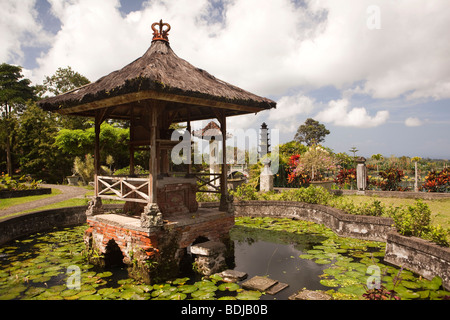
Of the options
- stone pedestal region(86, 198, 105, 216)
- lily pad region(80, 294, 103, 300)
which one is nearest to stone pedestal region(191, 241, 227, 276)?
lily pad region(80, 294, 103, 300)

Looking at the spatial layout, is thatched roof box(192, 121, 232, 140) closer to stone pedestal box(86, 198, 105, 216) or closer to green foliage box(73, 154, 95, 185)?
green foliage box(73, 154, 95, 185)

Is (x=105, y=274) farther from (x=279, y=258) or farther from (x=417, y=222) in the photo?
(x=417, y=222)

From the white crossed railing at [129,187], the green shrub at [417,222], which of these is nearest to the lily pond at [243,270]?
the green shrub at [417,222]

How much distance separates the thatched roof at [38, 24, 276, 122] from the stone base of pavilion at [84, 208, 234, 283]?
2609 millimetres

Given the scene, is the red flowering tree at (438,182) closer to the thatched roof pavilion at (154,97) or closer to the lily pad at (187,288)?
the thatched roof pavilion at (154,97)

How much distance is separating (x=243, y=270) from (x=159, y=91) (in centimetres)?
407

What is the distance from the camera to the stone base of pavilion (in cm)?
562

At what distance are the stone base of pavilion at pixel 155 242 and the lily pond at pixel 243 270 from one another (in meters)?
0.27

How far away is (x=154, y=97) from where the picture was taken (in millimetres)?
5398

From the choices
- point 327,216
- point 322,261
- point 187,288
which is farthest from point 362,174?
Answer: point 187,288

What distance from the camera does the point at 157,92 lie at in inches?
212
